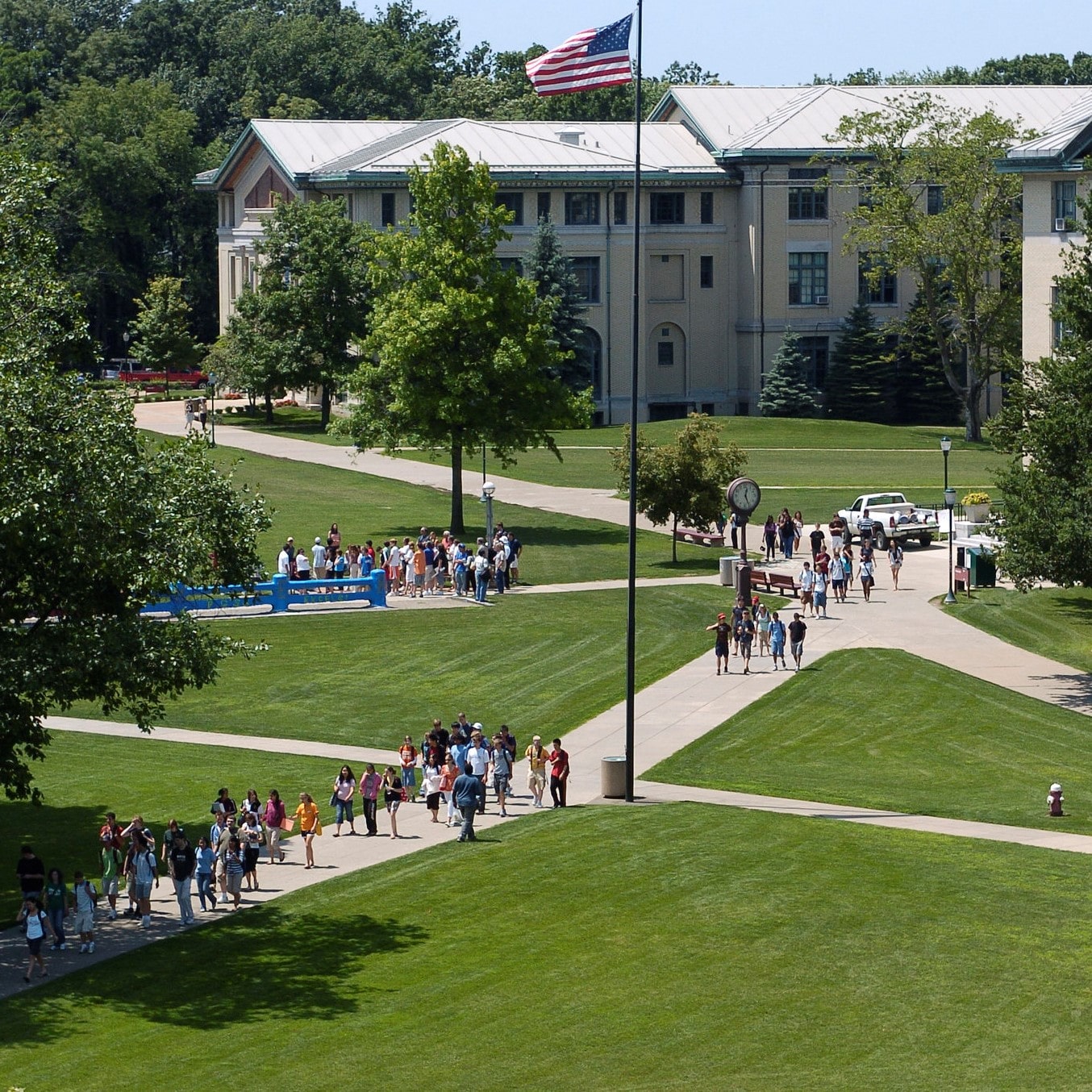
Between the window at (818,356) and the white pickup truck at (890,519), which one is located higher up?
the window at (818,356)

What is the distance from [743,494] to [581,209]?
45808 mm

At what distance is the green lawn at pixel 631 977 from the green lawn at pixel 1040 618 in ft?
61.4

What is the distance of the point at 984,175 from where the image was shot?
8756 centimetres

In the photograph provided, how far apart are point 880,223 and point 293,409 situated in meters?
29.6

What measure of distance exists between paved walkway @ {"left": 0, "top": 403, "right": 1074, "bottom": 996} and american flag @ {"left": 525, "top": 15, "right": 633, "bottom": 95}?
11992 mm

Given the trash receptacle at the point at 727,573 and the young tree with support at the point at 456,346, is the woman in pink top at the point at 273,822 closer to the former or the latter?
the trash receptacle at the point at 727,573

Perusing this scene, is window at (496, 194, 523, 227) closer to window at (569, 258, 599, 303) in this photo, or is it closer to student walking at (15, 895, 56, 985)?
window at (569, 258, 599, 303)

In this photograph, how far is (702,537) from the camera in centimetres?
6075

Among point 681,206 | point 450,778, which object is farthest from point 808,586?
point 681,206

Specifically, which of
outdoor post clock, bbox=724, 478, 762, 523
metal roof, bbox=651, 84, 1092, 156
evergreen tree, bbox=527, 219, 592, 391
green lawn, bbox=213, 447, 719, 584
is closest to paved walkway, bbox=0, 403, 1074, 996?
green lawn, bbox=213, 447, 719, 584

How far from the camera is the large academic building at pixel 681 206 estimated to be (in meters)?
93.3

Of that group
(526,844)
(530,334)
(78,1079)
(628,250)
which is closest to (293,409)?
(628,250)

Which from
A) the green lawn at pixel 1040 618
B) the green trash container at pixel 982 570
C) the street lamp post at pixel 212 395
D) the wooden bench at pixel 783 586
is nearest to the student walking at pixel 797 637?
the green lawn at pixel 1040 618

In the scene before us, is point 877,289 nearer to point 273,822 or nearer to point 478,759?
point 478,759
